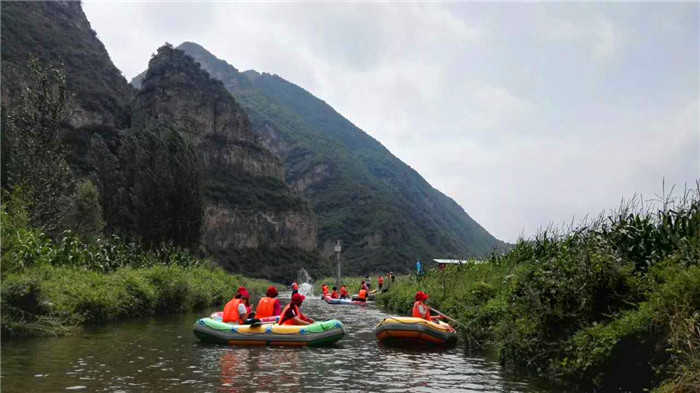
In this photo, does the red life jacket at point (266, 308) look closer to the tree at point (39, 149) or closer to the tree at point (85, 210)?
the tree at point (39, 149)

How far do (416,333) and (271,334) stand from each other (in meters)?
4.41

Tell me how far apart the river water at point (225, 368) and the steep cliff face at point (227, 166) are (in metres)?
98.2

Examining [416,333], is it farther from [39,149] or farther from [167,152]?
[167,152]

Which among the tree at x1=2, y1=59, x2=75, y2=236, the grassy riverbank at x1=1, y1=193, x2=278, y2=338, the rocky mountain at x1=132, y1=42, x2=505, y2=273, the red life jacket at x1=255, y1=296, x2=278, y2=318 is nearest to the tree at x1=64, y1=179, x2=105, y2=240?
Answer: the grassy riverbank at x1=1, y1=193, x2=278, y2=338

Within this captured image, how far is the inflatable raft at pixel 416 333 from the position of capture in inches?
641

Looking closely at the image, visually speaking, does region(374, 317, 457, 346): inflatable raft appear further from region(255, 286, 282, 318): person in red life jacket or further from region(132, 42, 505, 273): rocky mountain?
region(132, 42, 505, 273): rocky mountain

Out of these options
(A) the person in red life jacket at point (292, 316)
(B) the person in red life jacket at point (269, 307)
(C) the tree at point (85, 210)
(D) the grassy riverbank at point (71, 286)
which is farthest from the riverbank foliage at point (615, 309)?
(C) the tree at point (85, 210)

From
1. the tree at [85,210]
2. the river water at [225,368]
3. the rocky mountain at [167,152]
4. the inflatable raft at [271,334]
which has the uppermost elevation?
the rocky mountain at [167,152]

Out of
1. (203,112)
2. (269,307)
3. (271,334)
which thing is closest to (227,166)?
(203,112)

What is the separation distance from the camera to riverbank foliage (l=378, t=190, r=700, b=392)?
809 centimetres

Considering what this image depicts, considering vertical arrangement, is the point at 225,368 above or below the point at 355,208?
below

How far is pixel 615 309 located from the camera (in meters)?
10.5

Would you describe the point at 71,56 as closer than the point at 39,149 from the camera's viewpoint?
No

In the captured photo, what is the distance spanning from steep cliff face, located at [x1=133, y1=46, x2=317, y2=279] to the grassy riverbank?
280ft
